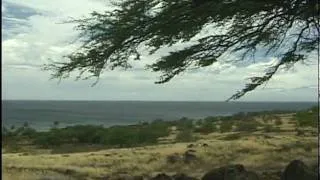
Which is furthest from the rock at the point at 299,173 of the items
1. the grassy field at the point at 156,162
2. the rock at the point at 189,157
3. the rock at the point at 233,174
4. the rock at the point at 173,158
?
the rock at the point at 173,158

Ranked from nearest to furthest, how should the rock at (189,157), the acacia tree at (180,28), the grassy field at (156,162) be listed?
the acacia tree at (180,28) < the grassy field at (156,162) < the rock at (189,157)

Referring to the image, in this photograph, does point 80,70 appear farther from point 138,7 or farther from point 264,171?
point 264,171

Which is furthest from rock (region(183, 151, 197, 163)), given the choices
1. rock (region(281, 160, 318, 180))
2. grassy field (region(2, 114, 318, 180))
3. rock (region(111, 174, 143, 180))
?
rock (region(281, 160, 318, 180))

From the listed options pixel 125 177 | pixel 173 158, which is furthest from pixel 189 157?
pixel 125 177

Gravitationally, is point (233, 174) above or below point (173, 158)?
above

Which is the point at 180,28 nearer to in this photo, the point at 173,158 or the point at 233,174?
the point at 233,174

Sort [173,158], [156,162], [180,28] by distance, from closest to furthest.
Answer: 1. [180,28]
2. [156,162]
3. [173,158]

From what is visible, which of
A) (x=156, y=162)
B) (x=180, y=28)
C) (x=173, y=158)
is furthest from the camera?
(x=173, y=158)

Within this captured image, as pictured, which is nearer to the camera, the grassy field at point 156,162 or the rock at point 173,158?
the grassy field at point 156,162

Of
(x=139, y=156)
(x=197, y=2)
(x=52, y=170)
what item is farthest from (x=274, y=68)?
(x=139, y=156)

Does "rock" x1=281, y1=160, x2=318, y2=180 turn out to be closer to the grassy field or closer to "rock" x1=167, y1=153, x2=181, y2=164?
the grassy field

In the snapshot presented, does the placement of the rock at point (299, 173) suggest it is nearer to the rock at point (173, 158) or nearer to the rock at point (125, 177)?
the rock at point (125, 177)

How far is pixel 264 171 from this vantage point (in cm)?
1517

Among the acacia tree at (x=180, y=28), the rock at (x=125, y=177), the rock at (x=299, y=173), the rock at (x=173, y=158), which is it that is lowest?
the rock at (x=125, y=177)
